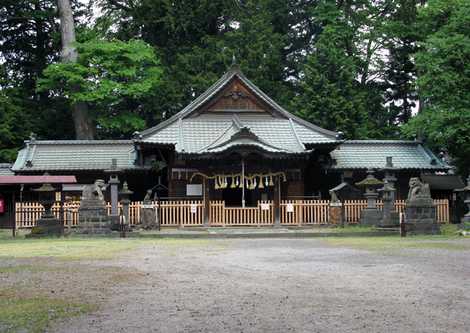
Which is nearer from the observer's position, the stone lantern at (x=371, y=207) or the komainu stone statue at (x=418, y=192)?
the komainu stone statue at (x=418, y=192)

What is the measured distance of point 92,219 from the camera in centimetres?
2092

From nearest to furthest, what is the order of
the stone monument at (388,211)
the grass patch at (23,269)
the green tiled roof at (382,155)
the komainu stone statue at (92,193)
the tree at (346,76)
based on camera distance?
the grass patch at (23,269)
the komainu stone statue at (92,193)
the stone monument at (388,211)
the green tiled roof at (382,155)
the tree at (346,76)

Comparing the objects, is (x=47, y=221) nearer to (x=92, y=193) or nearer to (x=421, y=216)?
(x=92, y=193)

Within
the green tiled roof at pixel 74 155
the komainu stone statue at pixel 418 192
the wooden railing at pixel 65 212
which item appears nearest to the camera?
the komainu stone statue at pixel 418 192

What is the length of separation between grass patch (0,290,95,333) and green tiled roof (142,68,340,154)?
56.7ft

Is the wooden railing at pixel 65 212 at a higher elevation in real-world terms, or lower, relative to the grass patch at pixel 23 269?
higher

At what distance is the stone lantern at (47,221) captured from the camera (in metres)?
20.3

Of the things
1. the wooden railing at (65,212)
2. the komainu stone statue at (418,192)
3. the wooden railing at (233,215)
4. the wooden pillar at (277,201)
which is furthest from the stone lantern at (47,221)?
the komainu stone statue at (418,192)

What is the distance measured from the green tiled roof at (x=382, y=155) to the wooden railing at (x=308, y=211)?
12.1ft

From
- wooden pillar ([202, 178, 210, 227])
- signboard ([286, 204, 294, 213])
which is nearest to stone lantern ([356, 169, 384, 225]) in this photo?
signboard ([286, 204, 294, 213])

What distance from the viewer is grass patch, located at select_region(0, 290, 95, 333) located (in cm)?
648

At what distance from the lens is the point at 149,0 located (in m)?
38.3

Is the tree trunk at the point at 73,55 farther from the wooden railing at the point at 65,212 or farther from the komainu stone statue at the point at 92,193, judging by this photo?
the komainu stone statue at the point at 92,193

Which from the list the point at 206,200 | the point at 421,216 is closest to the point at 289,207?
the point at 206,200
